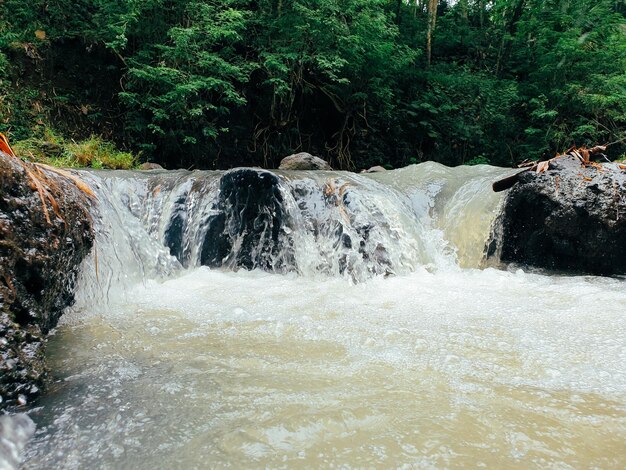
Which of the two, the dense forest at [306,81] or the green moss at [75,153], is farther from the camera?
the dense forest at [306,81]

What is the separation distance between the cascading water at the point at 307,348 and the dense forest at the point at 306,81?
4.94 metres

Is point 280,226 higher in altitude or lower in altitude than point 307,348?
higher

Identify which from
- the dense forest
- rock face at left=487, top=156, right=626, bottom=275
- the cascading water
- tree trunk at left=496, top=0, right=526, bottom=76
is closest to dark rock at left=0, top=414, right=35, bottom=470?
the cascading water

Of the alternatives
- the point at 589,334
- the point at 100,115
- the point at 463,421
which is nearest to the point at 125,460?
the point at 463,421

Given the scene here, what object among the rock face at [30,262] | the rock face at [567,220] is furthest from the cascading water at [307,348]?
the rock face at [567,220]

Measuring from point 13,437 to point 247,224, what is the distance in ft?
12.0

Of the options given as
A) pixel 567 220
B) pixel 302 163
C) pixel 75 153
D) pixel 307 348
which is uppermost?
pixel 75 153

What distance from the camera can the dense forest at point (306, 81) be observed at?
9.11m

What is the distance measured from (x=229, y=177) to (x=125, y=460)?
386cm

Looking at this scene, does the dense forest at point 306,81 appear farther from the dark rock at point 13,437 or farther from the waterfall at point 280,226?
the dark rock at point 13,437

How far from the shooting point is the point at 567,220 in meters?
4.67

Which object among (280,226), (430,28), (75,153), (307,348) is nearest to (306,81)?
(430,28)

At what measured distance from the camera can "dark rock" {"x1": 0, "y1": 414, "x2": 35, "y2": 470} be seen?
132 cm

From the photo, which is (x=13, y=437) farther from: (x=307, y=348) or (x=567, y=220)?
(x=567, y=220)
